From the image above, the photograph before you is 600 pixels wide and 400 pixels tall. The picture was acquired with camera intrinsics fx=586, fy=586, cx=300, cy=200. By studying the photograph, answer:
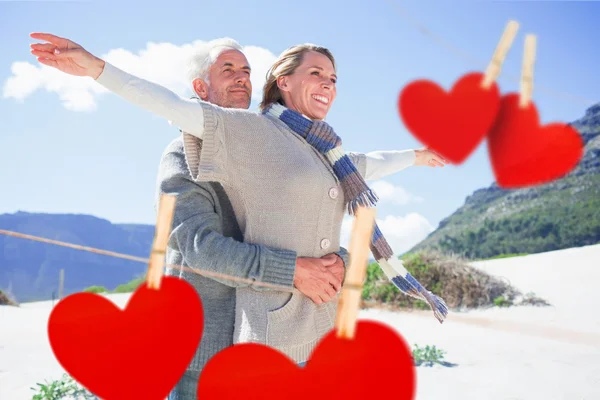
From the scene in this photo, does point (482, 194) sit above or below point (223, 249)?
above

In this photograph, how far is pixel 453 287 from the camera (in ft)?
24.2

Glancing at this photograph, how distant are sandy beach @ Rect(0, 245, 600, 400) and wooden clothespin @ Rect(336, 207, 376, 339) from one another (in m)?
0.51

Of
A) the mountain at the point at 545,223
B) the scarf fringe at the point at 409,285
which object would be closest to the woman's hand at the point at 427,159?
the scarf fringe at the point at 409,285

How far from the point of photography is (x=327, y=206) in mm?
1569

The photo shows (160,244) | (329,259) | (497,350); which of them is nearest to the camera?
(160,244)

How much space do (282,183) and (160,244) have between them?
835 millimetres

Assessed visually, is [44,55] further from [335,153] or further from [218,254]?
[335,153]

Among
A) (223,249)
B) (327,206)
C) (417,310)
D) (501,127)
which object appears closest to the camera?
(501,127)

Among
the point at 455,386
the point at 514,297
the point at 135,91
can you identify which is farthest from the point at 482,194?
the point at 135,91

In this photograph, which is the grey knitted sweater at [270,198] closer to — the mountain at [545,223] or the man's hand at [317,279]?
the man's hand at [317,279]

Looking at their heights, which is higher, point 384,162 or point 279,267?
point 384,162

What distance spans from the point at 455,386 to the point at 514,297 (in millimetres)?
3813

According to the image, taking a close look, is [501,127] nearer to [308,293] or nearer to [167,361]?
[167,361]

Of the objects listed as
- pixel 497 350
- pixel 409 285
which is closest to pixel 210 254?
pixel 409 285
